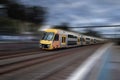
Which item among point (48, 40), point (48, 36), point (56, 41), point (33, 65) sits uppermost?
point (48, 36)

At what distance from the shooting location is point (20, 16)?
77938 millimetres

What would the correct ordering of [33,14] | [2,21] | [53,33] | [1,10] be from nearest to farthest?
1. [53,33]
2. [2,21]
3. [1,10]
4. [33,14]

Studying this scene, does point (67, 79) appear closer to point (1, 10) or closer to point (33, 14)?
point (1, 10)

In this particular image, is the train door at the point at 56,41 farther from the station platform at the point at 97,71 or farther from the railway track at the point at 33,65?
the station platform at the point at 97,71

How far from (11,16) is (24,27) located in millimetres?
4901

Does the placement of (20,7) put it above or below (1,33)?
above

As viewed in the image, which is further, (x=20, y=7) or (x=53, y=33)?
(x=20, y=7)

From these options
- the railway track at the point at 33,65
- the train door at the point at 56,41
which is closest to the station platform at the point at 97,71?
the railway track at the point at 33,65

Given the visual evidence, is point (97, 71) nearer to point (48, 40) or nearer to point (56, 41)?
point (48, 40)

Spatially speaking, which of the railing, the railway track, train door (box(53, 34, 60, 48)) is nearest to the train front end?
train door (box(53, 34, 60, 48))

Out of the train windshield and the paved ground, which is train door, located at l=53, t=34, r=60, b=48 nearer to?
the train windshield

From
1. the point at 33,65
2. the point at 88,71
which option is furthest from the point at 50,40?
the point at 88,71

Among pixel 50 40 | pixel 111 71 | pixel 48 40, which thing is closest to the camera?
pixel 111 71

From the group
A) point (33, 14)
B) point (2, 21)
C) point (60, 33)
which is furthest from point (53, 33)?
point (33, 14)
